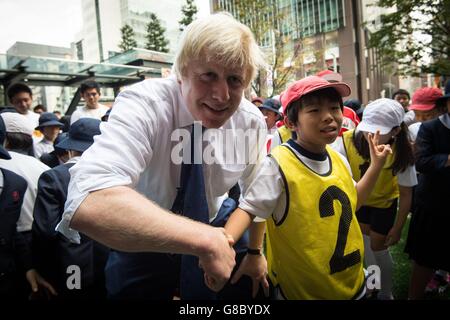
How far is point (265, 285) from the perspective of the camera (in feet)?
5.29

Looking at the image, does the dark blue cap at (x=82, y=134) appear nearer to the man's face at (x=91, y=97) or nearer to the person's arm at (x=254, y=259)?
the person's arm at (x=254, y=259)

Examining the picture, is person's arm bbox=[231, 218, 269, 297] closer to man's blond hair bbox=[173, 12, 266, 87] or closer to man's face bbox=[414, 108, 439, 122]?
man's blond hair bbox=[173, 12, 266, 87]

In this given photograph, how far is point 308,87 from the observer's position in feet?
4.88

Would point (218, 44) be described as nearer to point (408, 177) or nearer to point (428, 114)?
point (408, 177)

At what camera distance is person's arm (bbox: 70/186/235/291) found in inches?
31.9

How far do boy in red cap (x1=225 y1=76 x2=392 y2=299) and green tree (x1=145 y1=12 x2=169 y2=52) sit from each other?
67.0ft

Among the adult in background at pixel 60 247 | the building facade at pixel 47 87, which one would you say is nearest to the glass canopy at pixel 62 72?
the building facade at pixel 47 87

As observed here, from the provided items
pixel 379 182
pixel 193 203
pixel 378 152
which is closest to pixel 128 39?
pixel 379 182

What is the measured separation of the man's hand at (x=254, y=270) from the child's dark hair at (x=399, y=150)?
4.38ft

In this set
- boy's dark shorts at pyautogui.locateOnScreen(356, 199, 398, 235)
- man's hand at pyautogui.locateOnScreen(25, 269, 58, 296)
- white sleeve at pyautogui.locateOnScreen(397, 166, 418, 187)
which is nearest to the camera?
man's hand at pyautogui.locateOnScreen(25, 269, 58, 296)

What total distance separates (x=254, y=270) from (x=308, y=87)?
0.92 meters

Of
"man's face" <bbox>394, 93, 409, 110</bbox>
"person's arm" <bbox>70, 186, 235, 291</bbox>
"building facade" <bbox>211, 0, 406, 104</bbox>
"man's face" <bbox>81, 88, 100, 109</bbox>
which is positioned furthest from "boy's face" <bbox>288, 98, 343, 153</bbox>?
"building facade" <bbox>211, 0, 406, 104</bbox>

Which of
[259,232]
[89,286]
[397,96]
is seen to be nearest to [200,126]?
[259,232]
